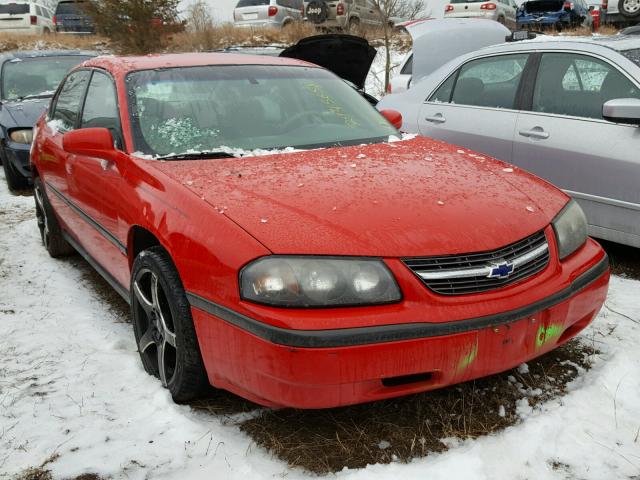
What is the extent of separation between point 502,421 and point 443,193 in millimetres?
890

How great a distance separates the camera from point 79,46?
821 inches

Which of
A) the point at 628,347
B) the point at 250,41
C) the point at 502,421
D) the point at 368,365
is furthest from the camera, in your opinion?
the point at 250,41

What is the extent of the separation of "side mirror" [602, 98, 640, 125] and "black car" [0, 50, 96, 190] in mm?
5652

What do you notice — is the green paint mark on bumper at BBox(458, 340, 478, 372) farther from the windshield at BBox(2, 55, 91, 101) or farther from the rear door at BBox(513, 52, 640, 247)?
the windshield at BBox(2, 55, 91, 101)

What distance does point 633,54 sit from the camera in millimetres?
4039

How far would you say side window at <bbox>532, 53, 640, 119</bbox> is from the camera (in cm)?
399

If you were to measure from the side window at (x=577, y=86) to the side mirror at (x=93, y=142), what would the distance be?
2.97 metres

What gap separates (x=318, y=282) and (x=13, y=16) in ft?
82.0

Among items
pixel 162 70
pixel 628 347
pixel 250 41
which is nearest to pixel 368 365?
pixel 628 347

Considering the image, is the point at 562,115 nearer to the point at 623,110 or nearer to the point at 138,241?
the point at 623,110

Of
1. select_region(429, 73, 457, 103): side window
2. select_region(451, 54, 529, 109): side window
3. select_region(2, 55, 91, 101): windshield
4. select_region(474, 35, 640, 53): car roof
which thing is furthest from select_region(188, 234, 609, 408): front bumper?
select_region(2, 55, 91, 101): windshield

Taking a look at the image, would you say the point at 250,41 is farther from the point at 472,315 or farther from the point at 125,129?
the point at 472,315

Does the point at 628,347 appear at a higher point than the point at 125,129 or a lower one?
lower

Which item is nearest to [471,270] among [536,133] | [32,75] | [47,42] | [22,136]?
[536,133]
